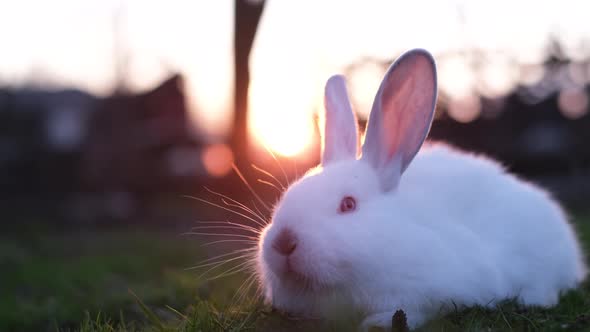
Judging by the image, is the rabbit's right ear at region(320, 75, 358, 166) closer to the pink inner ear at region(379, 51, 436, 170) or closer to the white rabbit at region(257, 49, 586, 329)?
the white rabbit at region(257, 49, 586, 329)

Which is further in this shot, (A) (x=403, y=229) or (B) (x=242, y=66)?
(B) (x=242, y=66)

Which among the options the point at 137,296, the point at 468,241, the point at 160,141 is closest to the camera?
the point at 468,241

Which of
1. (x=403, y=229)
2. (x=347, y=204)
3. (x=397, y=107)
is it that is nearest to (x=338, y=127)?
(x=397, y=107)

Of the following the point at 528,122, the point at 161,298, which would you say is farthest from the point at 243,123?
the point at 528,122

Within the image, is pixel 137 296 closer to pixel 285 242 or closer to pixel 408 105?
pixel 285 242

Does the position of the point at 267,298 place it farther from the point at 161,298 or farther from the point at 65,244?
the point at 65,244

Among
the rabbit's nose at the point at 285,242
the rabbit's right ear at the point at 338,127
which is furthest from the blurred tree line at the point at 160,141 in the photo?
the rabbit's nose at the point at 285,242

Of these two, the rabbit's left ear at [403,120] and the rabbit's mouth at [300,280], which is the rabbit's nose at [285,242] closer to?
the rabbit's mouth at [300,280]
